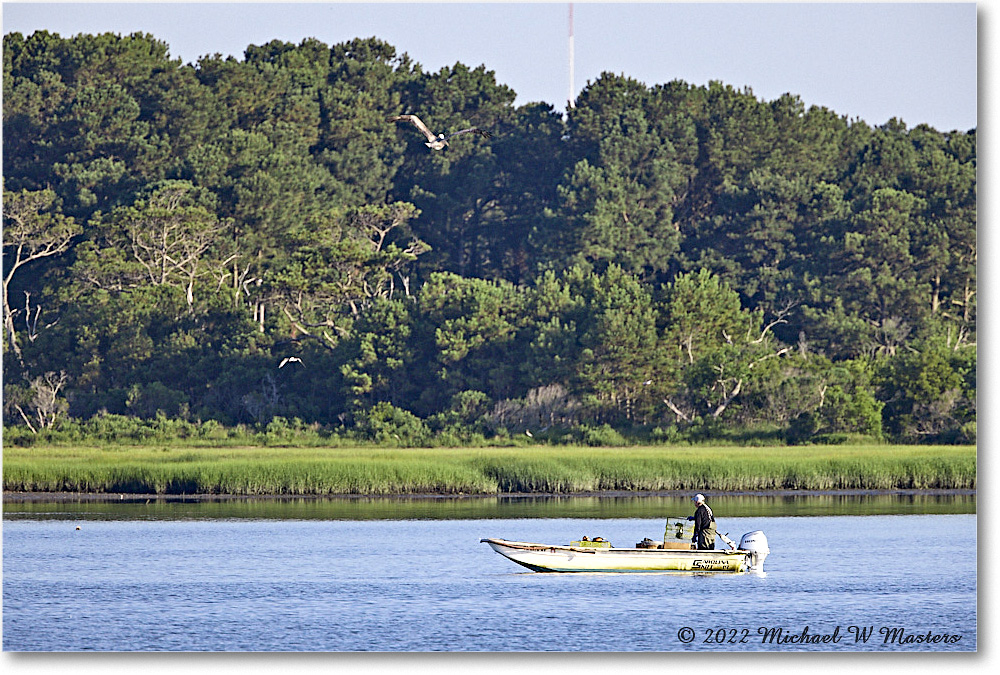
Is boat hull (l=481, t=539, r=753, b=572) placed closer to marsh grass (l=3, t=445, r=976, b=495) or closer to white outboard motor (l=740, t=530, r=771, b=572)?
Answer: white outboard motor (l=740, t=530, r=771, b=572)

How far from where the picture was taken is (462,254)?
69.6 metres

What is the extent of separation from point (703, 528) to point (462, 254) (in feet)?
155

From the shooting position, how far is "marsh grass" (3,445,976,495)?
3603cm

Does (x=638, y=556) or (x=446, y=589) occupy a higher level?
(x=638, y=556)

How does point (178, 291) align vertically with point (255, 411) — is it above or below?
above

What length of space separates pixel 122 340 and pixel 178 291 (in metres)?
3.06

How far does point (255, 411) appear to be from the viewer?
56938 mm

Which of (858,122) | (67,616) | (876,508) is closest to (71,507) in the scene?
(67,616)

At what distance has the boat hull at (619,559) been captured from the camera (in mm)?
22891

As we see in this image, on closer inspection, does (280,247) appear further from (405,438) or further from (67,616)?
(67,616)

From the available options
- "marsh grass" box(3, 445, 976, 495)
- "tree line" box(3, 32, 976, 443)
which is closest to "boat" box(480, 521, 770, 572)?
"marsh grass" box(3, 445, 976, 495)

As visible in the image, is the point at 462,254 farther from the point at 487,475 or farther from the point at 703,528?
the point at 703,528

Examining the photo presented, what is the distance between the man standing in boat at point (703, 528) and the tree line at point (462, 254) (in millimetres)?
25761

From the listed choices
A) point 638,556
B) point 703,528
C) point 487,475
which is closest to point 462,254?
point 487,475
